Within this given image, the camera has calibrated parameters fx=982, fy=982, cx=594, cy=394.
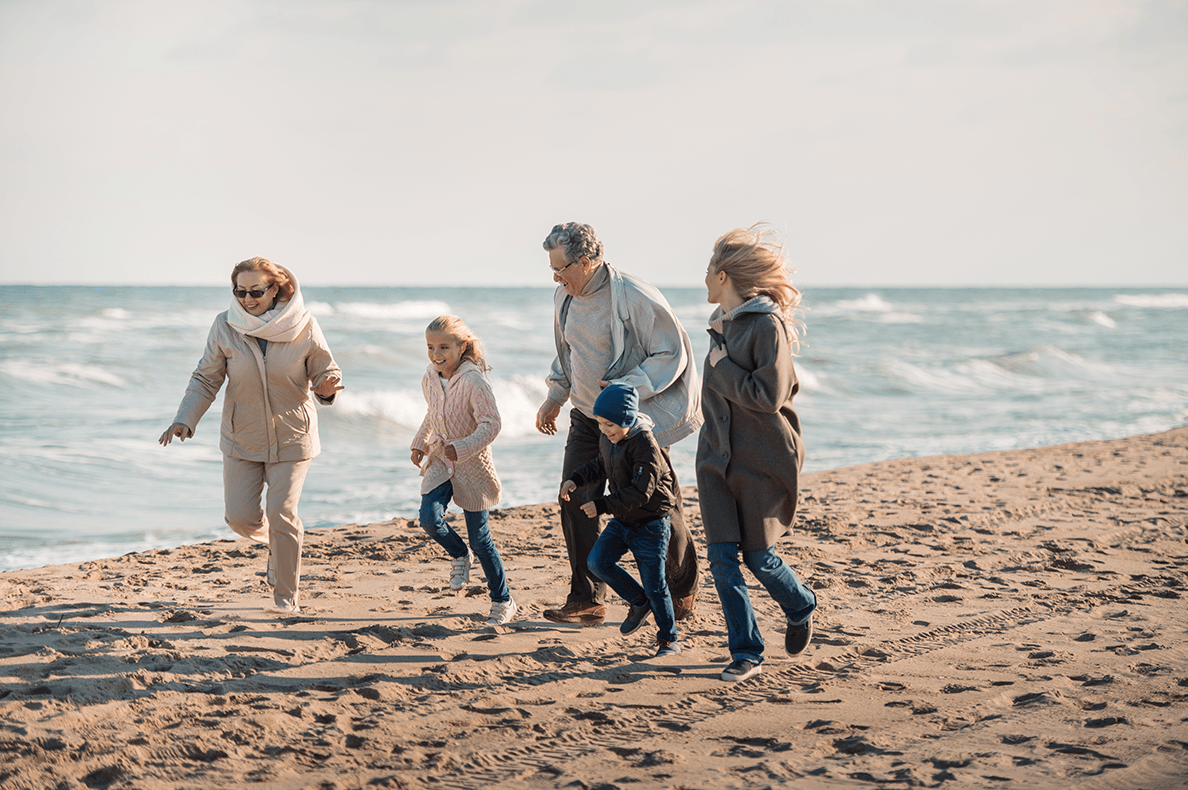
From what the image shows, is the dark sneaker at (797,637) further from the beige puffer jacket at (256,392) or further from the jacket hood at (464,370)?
the beige puffer jacket at (256,392)

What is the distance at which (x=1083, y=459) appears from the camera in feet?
35.5

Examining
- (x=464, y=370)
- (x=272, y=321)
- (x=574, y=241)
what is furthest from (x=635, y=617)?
(x=272, y=321)

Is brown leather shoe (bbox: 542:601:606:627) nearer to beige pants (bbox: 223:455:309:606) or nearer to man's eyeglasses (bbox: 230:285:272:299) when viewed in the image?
beige pants (bbox: 223:455:309:606)

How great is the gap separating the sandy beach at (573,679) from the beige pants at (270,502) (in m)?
0.38

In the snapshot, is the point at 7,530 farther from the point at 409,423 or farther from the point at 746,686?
the point at 409,423

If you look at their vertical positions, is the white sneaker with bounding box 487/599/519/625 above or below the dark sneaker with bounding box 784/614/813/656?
below

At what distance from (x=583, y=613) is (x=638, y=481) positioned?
1.07 meters

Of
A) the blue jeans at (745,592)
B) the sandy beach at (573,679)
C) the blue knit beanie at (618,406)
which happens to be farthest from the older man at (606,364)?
the blue jeans at (745,592)

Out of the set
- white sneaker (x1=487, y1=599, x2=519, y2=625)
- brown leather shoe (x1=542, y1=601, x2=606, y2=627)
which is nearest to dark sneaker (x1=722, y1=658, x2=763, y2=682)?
brown leather shoe (x1=542, y1=601, x2=606, y2=627)

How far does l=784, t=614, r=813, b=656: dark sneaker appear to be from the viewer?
13.2ft

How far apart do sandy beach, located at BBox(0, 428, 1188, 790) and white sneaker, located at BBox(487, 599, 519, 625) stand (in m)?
0.07

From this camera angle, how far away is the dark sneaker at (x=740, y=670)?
3.93m

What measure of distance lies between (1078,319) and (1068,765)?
153 ft

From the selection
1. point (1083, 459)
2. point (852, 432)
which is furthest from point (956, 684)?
point (852, 432)
